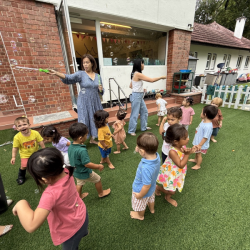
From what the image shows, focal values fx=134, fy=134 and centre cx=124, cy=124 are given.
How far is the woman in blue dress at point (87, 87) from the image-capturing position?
2.92 m

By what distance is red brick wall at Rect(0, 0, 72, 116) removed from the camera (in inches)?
133

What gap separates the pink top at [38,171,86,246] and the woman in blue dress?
2.43 meters

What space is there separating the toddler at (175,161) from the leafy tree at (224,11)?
2725 centimetres

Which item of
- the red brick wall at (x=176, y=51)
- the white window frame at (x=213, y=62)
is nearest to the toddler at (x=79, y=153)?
the red brick wall at (x=176, y=51)

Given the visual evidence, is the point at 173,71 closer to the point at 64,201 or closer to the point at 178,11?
the point at 178,11

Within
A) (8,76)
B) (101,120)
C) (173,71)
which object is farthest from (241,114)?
(8,76)

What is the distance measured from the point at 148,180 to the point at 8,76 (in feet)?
18.7

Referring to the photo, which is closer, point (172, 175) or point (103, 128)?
point (172, 175)

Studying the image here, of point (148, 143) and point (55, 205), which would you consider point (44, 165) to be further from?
point (148, 143)

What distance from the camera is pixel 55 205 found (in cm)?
93

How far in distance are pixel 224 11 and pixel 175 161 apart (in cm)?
2908

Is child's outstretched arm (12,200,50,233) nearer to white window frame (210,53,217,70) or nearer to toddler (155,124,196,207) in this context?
toddler (155,124,196,207)

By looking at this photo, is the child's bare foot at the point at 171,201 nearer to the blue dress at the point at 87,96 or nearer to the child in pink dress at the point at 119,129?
the child in pink dress at the point at 119,129

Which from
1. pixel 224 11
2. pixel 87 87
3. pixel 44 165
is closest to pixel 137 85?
pixel 87 87
